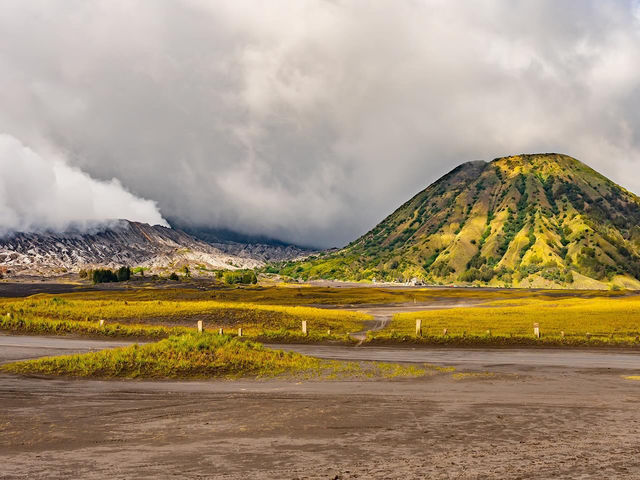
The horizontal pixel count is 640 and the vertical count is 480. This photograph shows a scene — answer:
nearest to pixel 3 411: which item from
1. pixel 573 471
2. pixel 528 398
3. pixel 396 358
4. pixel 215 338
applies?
pixel 215 338

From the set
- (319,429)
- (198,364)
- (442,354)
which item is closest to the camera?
(319,429)

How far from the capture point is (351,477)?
1135 cm

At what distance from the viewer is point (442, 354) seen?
36.6m

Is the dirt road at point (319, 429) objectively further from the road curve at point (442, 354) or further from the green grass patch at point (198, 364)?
the road curve at point (442, 354)

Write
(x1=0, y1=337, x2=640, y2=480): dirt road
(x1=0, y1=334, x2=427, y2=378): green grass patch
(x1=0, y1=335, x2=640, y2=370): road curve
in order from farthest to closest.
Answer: (x1=0, y1=335, x2=640, y2=370): road curve → (x1=0, y1=334, x2=427, y2=378): green grass patch → (x1=0, y1=337, x2=640, y2=480): dirt road

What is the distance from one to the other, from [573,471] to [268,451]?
742cm

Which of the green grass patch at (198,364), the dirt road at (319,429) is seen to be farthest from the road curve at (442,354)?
the dirt road at (319,429)

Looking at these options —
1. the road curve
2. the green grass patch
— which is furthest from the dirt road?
the road curve

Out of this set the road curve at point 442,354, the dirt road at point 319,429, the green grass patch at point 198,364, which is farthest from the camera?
the road curve at point 442,354

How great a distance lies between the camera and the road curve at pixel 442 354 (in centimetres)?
3159

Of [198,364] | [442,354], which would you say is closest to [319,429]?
[198,364]

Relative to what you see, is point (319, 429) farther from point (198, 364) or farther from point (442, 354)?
point (442, 354)

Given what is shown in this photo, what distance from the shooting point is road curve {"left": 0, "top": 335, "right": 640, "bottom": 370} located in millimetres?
31594

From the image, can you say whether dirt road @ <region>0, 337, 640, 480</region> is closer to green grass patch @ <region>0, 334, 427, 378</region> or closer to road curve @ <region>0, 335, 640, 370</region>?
green grass patch @ <region>0, 334, 427, 378</region>
